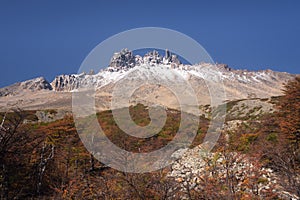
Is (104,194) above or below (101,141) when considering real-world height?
below

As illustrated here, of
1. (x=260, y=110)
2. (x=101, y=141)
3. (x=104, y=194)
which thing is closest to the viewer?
(x=104, y=194)

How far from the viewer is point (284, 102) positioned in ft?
75.5

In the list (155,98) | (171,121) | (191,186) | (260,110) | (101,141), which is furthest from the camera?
(155,98)

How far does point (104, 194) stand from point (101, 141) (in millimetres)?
11701

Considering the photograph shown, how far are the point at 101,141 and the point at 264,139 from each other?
11127mm

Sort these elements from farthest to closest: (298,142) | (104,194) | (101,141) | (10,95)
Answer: (10,95)
(101,141)
(298,142)
(104,194)

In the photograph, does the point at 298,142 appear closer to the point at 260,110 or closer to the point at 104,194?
the point at 104,194

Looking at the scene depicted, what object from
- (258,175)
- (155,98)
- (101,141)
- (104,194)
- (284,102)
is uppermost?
(155,98)

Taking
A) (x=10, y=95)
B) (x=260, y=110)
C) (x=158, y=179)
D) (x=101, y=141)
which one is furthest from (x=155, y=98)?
(x=158, y=179)

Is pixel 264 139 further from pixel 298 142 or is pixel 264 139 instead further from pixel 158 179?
pixel 158 179

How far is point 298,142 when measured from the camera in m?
19.8

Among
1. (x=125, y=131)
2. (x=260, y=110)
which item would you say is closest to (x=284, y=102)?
(x=125, y=131)

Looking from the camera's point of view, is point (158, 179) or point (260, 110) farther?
point (260, 110)

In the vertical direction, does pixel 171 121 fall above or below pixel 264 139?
above
